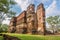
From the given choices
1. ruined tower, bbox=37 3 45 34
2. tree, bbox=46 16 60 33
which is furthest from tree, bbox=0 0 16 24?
tree, bbox=46 16 60 33

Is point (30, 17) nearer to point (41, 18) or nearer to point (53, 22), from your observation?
point (41, 18)

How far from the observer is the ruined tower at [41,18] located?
1989 cm

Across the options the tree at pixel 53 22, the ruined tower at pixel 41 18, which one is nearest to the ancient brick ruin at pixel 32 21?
the ruined tower at pixel 41 18

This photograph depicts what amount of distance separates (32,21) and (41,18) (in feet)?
4.87

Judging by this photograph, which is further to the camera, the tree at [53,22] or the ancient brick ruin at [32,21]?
the tree at [53,22]

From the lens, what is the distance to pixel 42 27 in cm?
1997

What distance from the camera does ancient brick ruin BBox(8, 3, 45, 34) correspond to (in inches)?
798

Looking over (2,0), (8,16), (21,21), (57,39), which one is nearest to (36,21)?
(21,21)

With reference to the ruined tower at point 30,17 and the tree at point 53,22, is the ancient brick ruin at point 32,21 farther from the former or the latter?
the tree at point 53,22

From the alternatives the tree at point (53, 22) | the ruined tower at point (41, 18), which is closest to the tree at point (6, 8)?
the ruined tower at point (41, 18)

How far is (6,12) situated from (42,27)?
5.75 metres

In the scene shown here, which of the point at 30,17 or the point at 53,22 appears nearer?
the point at 30,17

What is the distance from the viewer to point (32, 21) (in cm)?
2128

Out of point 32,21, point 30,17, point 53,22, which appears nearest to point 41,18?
point 32,21
